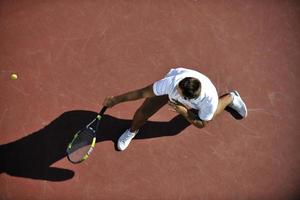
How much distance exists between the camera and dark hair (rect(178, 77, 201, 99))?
12.3 feet

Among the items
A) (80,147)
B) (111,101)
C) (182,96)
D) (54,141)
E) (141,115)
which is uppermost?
(182,96)

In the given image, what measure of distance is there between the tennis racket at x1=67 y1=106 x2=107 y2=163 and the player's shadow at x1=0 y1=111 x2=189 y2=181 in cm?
39

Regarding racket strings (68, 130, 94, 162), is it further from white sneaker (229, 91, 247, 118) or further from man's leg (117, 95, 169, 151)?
white sneaker (229, 91, 247, 118)

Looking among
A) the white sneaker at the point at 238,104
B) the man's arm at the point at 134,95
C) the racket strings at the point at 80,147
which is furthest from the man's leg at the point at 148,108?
the white sneaker at the point at 238,104

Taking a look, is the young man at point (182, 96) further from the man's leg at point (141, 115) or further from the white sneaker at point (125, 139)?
the white sneaker at point (125, 139)

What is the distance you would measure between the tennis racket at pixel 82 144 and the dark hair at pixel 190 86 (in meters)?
1.46

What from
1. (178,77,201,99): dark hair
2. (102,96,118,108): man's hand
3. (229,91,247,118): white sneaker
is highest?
(178,77,201,99): dark hair

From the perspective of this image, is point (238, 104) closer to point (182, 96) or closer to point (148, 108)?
point (148, 108)

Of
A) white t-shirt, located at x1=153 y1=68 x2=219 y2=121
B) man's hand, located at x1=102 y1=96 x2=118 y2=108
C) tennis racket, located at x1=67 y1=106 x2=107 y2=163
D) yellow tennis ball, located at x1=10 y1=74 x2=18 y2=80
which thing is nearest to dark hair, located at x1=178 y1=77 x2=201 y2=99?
white t-shirt, located at x1=153 y1=68 x2=219 y2=121

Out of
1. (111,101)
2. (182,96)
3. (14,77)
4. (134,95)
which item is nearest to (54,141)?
(14,77)

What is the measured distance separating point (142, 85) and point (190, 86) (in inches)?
72.6

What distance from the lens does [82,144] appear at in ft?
16.0

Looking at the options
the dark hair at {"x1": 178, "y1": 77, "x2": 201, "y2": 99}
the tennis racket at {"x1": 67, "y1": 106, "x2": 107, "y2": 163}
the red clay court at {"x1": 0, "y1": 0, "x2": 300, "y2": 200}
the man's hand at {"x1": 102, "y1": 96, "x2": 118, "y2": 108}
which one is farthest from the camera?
the red clay court at {"x1": 0, "y1": 0, "x2": 300, "y2": 200}

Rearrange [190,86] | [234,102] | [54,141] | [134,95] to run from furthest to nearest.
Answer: [54,141], [234,102], [134,95], [190,86]
